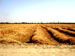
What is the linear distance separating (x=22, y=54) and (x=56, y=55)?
203 cm

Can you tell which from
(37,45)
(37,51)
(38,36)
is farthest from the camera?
(38,36)

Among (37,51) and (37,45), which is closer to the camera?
(37,51)

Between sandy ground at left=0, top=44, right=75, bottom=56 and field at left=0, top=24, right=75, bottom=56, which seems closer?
sandy ground at left=0, top=44, right=75, bottom=56

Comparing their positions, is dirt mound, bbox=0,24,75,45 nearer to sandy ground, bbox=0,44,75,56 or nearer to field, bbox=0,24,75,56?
field, bbox=0,24,75,56

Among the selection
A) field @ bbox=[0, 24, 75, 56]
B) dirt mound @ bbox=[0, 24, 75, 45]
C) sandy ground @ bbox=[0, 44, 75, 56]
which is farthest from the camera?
dirt mound @ bbox=[0, 24, 75, 45]

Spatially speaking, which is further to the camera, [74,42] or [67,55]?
[74,42]

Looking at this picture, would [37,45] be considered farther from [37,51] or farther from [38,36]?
[38,36]

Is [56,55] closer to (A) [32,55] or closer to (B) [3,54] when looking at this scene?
(A) [32,55]

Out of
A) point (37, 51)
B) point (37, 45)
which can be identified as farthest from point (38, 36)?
point (37, 51)

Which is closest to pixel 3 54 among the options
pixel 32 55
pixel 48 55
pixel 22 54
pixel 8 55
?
pixel 8 55

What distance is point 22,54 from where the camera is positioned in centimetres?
685

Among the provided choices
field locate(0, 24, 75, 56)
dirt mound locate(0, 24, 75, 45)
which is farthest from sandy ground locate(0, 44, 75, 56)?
dirt mound locate(0, 24, 75, 45)

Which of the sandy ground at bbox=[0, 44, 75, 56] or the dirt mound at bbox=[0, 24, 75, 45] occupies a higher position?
the sandy ground at bbox=[0, 44, 75, 56]

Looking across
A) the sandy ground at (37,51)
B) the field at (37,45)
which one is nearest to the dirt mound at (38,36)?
the field at (37,45)
